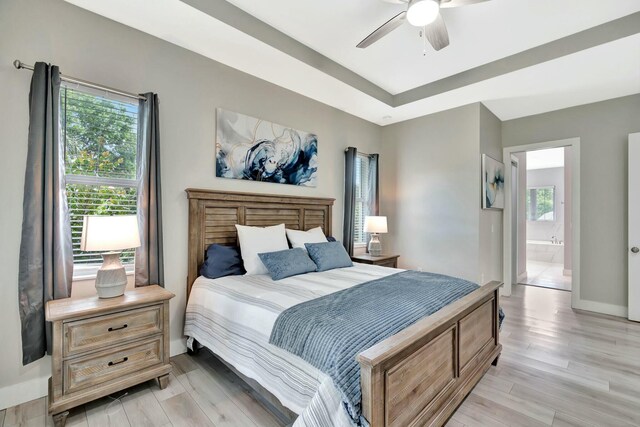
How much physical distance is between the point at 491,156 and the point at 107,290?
4.74 m

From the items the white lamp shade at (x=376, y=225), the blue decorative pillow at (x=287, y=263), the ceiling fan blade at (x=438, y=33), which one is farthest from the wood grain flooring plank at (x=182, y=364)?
the ceiling fan blade at (x=438, y=33)

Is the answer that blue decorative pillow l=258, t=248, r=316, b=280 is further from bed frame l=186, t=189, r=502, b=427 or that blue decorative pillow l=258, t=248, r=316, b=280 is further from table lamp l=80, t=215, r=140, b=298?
table lamp l=80, t=215, r=140, b=298

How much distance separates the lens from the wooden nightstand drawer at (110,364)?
1.81 m

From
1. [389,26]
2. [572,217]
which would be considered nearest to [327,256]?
[389,26]

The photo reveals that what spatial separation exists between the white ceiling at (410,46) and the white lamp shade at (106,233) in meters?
1.56

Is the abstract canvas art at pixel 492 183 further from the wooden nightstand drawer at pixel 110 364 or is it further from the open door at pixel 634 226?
the wooden nightstand drawer at pixel 110 364

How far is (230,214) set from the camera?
303 cm

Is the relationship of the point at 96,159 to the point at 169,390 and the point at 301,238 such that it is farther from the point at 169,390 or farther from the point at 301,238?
the point at 301,238

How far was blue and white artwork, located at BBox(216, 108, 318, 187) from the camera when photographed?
9.89ft

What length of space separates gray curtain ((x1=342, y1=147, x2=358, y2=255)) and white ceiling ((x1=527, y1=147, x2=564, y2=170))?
4.62 m

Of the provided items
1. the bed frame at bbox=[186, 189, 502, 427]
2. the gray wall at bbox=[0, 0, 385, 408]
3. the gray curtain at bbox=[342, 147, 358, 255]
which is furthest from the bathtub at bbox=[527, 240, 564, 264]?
the gray wall at bbox=[0, 0, 385, 408]

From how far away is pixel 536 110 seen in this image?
4285 millimetres

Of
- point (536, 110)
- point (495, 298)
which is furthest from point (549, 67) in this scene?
point (495, 298)

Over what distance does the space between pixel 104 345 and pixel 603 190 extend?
18.1 feet
